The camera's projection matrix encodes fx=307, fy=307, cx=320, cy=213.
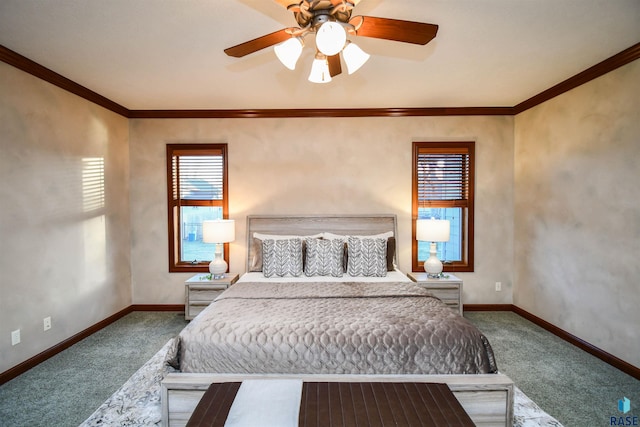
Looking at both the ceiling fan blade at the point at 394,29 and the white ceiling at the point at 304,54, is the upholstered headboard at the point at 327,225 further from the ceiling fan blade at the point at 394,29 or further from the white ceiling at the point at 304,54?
the ceiling fan blade at the point at 394,29

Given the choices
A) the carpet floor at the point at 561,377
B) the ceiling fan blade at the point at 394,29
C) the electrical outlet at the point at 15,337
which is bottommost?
the carpet floor at the point at 561,377

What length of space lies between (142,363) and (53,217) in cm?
161

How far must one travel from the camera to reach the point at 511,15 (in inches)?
79.6

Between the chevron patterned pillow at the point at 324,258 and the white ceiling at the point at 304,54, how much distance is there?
1.68 meters

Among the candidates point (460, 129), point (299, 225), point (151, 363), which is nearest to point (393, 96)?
point (460, 129)

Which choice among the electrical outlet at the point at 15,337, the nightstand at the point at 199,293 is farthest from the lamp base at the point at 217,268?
the electrical outlet at the point at 15,337

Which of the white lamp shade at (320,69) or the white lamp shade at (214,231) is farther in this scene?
the white lamp shade at (214,231)

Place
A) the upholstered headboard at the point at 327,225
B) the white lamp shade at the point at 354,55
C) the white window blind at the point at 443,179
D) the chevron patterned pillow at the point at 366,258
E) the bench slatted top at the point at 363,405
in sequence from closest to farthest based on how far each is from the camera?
the bench slatted top at the point at 363,405
the white lamp shade at the point at 354,55
the chevron patterned pillow at the point at 366,258
the upholstered headboard at the point at 327,225
the white window blind at the point at 443,179

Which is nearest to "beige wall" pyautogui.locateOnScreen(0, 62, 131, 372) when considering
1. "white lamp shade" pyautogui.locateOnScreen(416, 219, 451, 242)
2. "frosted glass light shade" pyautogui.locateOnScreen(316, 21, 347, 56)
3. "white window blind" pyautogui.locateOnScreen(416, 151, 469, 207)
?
"frosted glass light shade" pyautogui.locateOnScreen(316, 21, 347, 56)

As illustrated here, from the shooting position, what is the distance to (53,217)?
290 cm

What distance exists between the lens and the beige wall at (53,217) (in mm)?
2498

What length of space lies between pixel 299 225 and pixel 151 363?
2093mm

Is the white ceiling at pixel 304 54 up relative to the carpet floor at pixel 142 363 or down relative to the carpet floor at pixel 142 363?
up

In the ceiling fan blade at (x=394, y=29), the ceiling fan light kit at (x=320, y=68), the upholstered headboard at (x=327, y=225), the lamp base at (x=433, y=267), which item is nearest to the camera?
the ceiling fan blade at (x=394, y=29)
